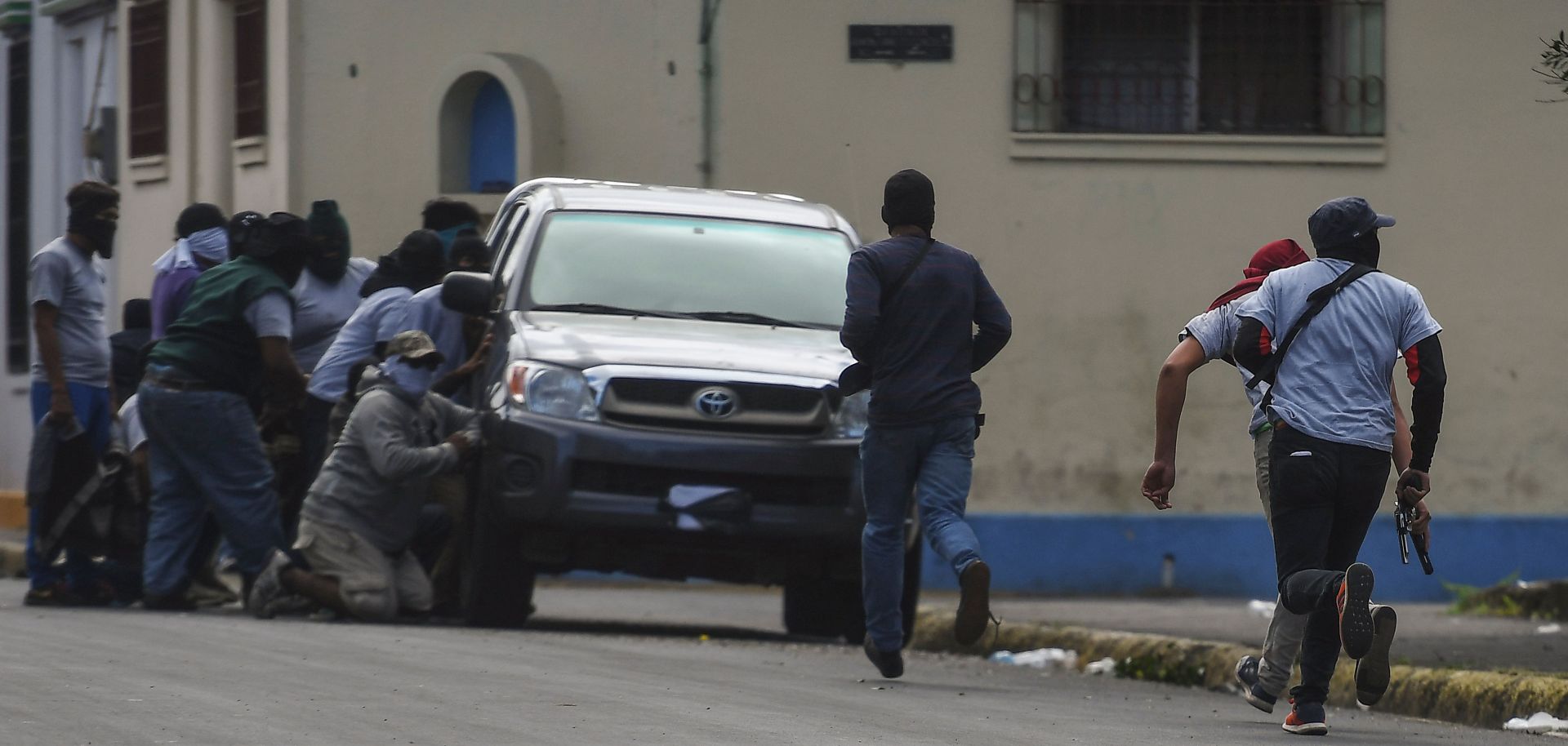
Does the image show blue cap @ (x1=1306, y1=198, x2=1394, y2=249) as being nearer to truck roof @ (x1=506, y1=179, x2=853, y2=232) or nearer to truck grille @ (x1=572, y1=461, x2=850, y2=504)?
truck grille @ (x1=572, y1=461, x2=850, y2=504)

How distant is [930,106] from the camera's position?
13641mm

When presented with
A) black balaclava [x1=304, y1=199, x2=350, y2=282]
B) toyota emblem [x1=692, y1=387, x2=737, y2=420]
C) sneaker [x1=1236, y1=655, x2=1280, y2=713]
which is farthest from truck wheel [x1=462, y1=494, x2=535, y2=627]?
sneaker [x1=1236, y1=655, x2=1280, y2=713]

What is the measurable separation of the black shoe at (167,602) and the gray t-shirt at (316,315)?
1120 millimetres

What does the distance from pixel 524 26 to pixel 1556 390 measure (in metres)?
5.94

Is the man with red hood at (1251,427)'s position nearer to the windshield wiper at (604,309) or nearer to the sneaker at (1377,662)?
the sneaker at (1377,662)

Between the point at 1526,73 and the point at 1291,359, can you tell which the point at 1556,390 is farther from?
the point at 1291,359

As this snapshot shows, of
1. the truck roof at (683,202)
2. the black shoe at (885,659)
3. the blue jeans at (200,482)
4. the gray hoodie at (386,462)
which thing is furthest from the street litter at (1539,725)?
the blue jeans at (200,482)

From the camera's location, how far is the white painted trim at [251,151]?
15375 millimetres

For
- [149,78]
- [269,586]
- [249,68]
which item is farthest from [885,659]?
[149,78]

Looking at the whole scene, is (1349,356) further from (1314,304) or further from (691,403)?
(691,403)

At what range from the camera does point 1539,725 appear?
7.75 meters

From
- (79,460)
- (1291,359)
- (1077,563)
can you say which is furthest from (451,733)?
(1077,563)

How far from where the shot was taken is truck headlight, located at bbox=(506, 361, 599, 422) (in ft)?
30.8

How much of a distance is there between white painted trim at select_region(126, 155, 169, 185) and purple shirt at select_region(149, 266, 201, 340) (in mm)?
5948
